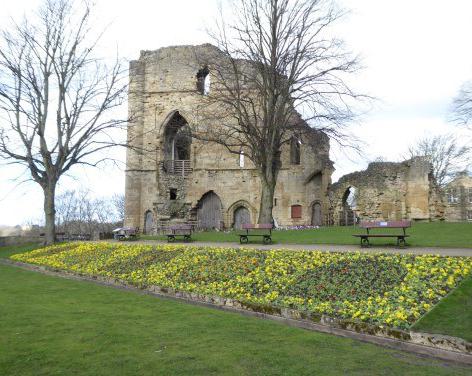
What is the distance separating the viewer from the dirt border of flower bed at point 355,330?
587 cm

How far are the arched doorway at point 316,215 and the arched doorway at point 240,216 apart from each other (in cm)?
484

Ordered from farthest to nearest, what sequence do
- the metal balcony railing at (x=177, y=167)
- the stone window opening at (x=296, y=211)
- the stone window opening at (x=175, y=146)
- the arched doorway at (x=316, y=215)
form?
the stone window opening at (x=175, y=146) < the metal balcony railing at (x=177, y=167) < the arched doorway at (x=316, y=215) < the stone window opening at (x=296, y=211)

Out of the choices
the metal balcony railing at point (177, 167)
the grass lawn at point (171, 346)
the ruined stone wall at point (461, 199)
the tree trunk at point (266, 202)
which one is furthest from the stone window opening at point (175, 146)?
the ruined stone wall at point (461, 199)

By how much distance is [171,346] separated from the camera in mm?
6082

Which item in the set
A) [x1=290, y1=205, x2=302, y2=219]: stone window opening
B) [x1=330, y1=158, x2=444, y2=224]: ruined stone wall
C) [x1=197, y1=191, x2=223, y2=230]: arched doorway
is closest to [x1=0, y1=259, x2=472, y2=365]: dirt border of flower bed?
[x1=330, y1=158, x2=444, y2=224]: ruined stone wall

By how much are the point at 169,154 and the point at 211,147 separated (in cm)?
404

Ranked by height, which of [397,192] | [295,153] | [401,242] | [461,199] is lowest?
[401,242]

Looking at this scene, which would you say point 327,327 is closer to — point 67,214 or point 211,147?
point 211,147

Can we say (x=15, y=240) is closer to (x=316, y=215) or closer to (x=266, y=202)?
(x=266, y=202)

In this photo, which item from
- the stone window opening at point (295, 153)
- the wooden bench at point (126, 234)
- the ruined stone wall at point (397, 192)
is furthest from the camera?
the stone window opening at point (295, 153)

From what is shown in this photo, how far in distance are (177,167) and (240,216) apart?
6586 millimetres

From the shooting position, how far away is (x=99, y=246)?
19172 mm

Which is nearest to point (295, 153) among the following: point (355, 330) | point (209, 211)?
point (209, 211)

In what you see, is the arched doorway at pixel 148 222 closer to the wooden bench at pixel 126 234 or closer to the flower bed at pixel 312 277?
the wooden bench at pixel 126 234
